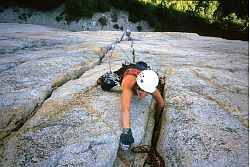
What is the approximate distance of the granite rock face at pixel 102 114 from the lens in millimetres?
4844

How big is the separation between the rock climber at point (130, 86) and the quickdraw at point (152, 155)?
0.79ft

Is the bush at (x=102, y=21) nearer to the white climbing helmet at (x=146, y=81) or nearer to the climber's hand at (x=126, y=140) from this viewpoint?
the white climbing helmet at (x=146, y=81)

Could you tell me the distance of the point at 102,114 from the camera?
585 centimetres

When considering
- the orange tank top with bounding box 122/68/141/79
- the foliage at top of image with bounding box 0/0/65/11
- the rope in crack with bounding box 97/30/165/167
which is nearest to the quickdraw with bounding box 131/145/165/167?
the rope in crack with bounding box 97/30/165/167

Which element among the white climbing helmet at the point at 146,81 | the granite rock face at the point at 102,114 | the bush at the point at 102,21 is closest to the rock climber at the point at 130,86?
the white climbing helmet at the point at 146,81

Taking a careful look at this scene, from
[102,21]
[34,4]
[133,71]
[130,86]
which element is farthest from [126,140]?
[34,4]

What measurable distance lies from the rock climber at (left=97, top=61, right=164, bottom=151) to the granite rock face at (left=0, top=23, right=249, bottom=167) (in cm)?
21

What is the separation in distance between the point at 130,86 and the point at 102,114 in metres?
0.86

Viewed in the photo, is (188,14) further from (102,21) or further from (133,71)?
(133,71)

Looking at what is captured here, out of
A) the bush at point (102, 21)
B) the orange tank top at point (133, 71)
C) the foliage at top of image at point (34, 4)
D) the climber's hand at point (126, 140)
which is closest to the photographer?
the climber's hand at point (126, 140)

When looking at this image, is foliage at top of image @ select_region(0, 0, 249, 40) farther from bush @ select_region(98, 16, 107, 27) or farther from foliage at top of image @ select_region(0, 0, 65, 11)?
foliage at top of image @ select_region(0, 0, 65, 11)

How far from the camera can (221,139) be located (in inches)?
204

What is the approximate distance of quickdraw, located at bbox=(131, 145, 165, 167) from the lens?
4980 mm

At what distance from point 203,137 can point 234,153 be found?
63 cm
